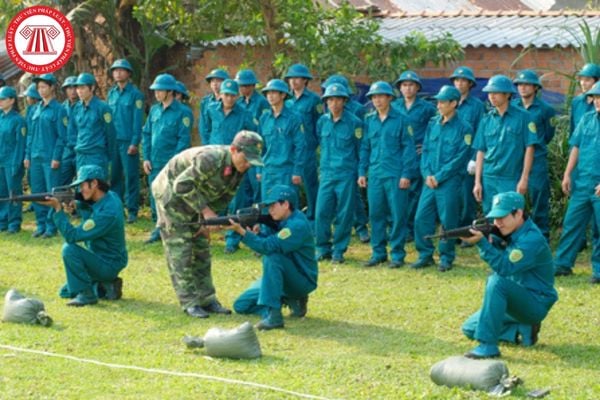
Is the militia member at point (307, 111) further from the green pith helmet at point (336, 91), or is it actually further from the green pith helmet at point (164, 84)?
the green pith helmet at point (164, 84)

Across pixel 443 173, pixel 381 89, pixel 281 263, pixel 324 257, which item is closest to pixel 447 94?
pixel 381 89

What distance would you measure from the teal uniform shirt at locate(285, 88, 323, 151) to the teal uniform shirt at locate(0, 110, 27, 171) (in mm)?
3984

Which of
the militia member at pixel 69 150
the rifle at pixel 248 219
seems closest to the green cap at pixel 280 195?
the rifle at pixel 248 219

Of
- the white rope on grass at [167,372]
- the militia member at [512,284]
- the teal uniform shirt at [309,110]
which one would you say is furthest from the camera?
the teal uniform shirt at [309,110]

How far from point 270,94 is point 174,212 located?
3.50 metres

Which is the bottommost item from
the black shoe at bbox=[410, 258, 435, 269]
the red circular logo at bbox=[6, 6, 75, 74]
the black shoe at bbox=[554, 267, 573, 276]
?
the black shoe at bbox=[410, 258, 435, 269]

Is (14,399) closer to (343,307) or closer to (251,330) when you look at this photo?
(251,330)

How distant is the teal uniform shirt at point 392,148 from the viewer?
13.7 metres

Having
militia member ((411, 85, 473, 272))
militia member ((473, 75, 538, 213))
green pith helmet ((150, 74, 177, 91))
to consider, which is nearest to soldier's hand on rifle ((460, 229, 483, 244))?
militia member ((473, 75, 538, 213))

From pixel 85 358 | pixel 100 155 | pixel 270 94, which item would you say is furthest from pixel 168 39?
pixel 85 358

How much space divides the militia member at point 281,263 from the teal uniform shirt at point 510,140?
2.76 meters

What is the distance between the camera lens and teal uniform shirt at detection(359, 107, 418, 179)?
13695mm

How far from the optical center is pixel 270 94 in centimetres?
1449

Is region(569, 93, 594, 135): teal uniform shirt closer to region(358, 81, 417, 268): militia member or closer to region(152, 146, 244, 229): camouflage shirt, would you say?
region(358, 81, 417, 268): militia member
